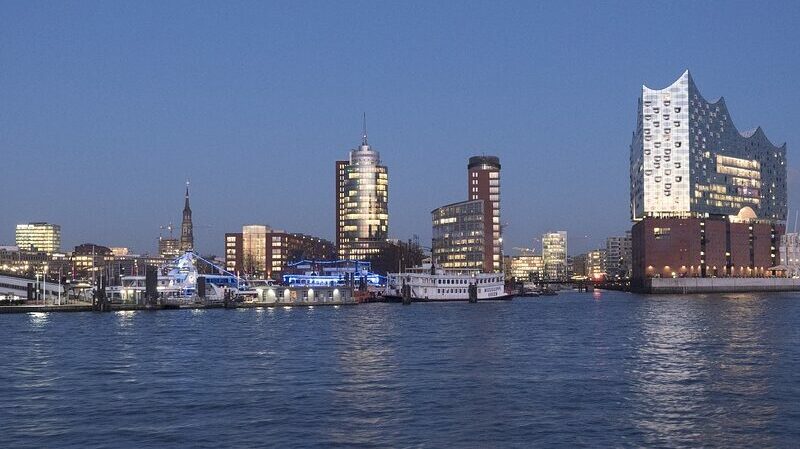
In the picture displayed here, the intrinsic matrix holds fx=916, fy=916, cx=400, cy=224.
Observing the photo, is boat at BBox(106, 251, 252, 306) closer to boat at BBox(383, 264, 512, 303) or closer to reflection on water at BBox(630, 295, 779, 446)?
boat at BBox(383, 264, 512, 303)

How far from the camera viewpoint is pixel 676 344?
6725 centimetres

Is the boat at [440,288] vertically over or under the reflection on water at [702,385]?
over

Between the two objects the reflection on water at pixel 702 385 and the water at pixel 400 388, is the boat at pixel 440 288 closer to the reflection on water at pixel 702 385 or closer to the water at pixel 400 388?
the water at pixel 400 388

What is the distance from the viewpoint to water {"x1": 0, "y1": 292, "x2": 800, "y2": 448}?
32406 millimetres

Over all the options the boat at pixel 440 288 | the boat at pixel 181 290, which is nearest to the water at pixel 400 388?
the boat at pixel 181 290

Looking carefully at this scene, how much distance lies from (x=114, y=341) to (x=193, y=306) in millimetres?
60068

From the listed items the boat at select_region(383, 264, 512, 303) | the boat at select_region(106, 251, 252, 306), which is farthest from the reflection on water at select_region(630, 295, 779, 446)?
the boat at select_region(383, 264, 512, 303)

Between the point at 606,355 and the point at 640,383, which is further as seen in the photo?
the point at 606,355

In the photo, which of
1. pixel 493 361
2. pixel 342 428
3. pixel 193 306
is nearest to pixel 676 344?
pixel 493 361

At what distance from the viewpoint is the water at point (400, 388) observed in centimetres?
3241

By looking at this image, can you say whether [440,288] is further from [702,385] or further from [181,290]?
[702,385]

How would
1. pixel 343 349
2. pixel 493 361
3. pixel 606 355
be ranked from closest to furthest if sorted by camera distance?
1. pixel 493 361
2. pixel 606 355
3. pixel 343 349

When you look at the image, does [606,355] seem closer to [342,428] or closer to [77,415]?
[342,428]

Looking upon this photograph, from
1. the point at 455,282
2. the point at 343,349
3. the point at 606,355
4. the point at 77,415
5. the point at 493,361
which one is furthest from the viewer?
the point at 455,282
